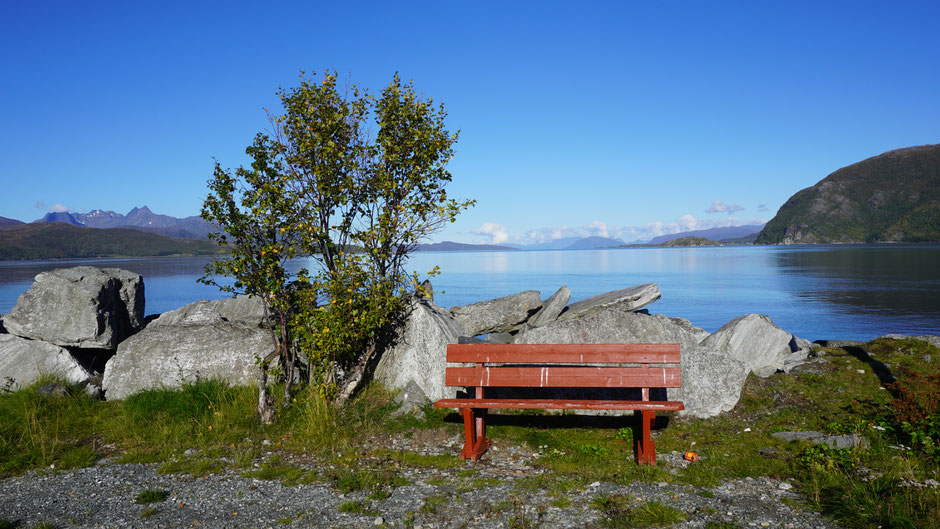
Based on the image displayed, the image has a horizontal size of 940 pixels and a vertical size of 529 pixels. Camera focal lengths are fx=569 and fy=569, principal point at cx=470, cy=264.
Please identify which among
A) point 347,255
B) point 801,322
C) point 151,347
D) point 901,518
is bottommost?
point 801,322

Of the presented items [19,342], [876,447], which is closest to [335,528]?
[876,447]

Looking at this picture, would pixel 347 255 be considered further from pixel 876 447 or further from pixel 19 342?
pixel 876 447

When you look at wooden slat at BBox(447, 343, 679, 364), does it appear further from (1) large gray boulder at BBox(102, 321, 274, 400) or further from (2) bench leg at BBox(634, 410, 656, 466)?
(1) large gray boulder at BBox(102, 321, 274, 400)

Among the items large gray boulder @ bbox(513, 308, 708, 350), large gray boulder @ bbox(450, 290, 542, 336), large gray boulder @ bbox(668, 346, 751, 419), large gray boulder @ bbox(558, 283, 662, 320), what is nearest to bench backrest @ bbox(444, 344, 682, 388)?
large gray boulder @ bbox(668, 346, 751, 419)

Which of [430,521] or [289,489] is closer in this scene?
[430,521]

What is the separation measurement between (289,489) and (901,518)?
5930 mm

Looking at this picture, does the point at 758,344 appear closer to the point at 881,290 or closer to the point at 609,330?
the point at 609,330

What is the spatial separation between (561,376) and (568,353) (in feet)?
1.15

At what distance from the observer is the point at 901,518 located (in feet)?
16.2

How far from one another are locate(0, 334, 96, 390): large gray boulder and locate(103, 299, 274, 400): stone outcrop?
0.55 meters

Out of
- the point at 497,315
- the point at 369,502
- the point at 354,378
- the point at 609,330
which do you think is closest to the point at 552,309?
the point at 497,315

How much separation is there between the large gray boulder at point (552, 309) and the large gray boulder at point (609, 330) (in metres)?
3.01

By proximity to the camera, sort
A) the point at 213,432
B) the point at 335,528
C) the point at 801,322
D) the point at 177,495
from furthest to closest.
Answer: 1. the point at 801,322
2. the point at 213,432
3. the point at 177,495
4. the point at 335,528

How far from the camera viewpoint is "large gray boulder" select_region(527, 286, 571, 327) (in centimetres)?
1342
